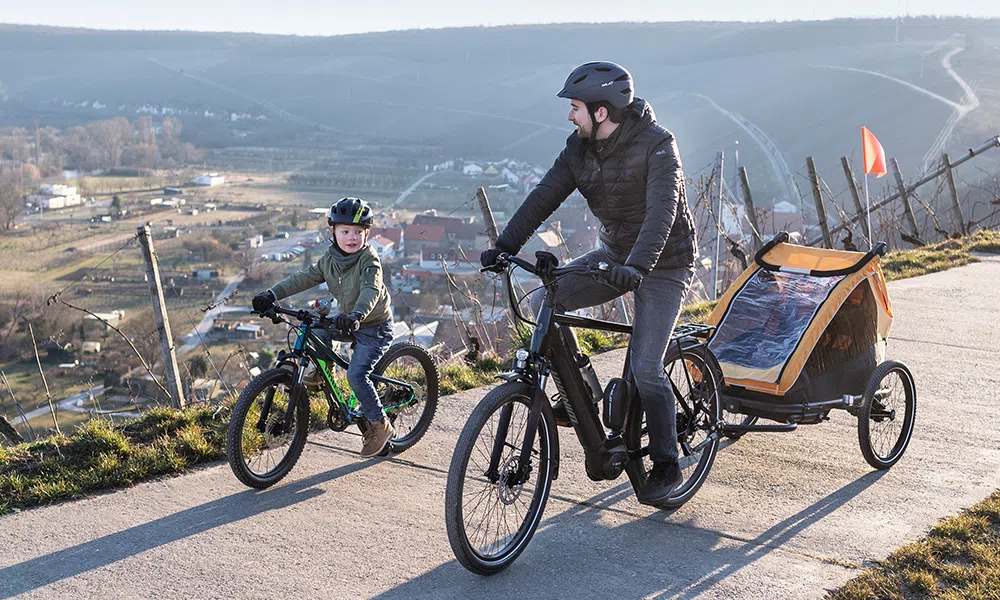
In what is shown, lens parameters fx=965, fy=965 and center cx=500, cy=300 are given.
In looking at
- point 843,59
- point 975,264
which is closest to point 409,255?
point 975,264

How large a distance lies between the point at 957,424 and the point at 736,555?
2787mm

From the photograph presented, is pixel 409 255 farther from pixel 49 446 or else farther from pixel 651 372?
pixel 651 372

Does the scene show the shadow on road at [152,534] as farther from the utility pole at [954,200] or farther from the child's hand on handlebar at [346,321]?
the utility pole at [954,200]

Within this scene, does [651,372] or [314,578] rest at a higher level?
[651,372]

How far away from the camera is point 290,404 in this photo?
5230mm

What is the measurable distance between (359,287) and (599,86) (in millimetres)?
1876

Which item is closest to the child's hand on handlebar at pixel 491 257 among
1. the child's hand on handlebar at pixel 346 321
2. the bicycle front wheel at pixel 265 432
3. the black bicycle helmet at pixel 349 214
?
the child's hand on handlebar at pixel 346 321

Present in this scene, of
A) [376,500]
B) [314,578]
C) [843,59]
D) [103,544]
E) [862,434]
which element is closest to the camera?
[314,578]

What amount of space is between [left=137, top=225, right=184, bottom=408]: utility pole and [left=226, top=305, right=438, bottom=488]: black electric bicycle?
123cm

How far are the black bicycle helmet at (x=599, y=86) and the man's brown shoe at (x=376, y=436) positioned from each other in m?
2.22

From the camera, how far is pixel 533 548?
180 inches

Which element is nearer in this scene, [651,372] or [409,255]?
[651,372]

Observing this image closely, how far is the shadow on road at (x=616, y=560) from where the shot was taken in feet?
13.6

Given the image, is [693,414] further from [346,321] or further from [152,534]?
[152,534]
